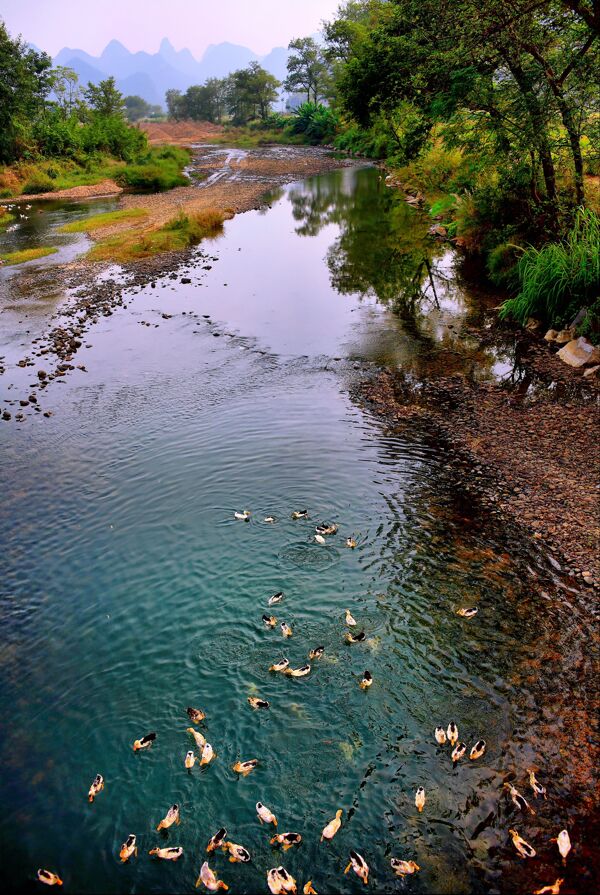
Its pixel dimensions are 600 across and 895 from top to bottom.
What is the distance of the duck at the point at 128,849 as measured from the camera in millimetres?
7594

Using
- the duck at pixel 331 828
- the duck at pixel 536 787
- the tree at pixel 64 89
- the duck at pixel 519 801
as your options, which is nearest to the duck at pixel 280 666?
the duck at pixel 331 828

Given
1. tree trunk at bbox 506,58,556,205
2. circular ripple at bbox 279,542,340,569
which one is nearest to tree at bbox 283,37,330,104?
tree trunk at bbox 506,58,556,205

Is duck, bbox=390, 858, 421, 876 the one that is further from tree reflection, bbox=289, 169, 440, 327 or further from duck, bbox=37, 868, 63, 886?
tree reflection, bbox=289, 169, 440, 327

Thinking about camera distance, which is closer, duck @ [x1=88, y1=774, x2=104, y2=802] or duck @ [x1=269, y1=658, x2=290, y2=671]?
duck @ [x1=88, y1=774, x2=104, y2=802]

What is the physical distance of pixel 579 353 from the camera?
20281mm

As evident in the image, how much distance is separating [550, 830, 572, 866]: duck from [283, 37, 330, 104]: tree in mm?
162292

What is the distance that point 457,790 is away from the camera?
8109 millimetres

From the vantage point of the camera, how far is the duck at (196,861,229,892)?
23.5 ft

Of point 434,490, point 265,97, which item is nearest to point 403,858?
point 434,490

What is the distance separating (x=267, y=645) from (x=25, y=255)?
41.8 metres

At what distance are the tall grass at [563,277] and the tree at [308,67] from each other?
142577 millimetres

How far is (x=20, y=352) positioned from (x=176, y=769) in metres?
21.8

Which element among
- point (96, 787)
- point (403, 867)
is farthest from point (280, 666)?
point (403, 867)

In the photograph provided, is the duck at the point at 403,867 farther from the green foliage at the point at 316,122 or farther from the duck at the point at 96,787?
the green foliage at the point at 316,122
